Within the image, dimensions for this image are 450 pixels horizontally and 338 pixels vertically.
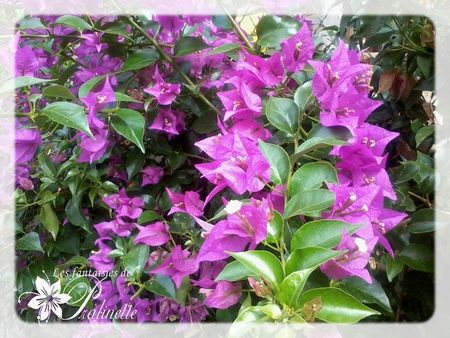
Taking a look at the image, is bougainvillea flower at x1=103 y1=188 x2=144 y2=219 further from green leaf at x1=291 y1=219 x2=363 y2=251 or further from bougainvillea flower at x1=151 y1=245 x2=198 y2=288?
green leaf at x1=291 y1=219 x2=363 y2=251

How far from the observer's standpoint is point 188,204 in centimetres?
62

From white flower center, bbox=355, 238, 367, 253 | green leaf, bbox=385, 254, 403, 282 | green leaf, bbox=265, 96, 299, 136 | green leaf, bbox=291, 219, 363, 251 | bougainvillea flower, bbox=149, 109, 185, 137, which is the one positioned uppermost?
green leaf, bbox=265, 96, 299, 136

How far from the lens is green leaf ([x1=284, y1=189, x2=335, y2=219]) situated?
0.41 m

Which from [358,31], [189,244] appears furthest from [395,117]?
[189,244]

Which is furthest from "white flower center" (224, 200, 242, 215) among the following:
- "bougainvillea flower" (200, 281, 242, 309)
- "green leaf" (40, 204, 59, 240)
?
"green leaf" (40, 204, 59, 240)

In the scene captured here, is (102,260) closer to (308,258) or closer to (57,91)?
(57,91)

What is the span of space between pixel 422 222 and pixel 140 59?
0.45 metres

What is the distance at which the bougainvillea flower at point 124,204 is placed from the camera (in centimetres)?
71

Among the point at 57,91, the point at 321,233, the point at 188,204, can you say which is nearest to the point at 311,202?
the point at 321,233

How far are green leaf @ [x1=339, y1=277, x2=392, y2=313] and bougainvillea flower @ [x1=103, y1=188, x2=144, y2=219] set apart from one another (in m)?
0.35

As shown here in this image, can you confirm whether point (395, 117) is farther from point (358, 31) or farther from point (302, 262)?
point (302, 262)

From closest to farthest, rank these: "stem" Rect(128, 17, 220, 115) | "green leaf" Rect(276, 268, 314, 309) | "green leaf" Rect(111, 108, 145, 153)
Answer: "green leaf" Rect(276, 268, 314, 309)
"green leaf" Rect(111, 108, 145, 153)
"stem" Rect(128, 17, 220, 115)

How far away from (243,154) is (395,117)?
42 centimetres

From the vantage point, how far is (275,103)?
51 centimetres
